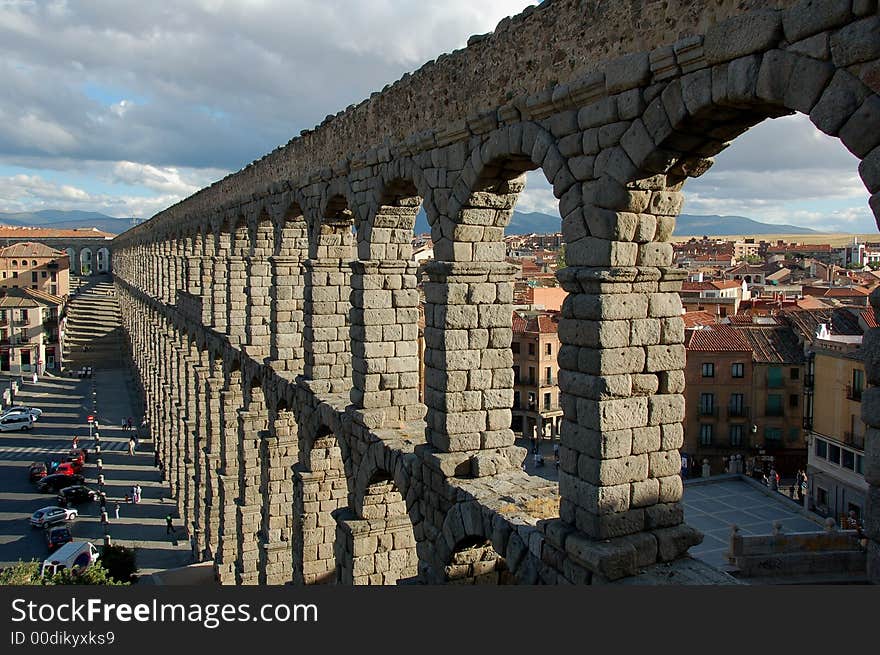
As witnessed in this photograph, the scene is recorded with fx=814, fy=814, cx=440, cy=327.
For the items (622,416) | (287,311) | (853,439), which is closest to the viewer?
(622,416)

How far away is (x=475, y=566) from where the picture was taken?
1073 centimetres

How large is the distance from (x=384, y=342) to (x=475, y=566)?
13.5ft

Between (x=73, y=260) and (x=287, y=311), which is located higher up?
(x=73, y=260)

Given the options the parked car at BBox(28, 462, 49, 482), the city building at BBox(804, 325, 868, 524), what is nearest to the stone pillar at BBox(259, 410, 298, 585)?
the city building at BBox(804, 325, 868, 524)

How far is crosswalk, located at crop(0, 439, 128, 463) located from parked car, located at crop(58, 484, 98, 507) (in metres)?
7.74

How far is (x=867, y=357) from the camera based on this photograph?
527 cm

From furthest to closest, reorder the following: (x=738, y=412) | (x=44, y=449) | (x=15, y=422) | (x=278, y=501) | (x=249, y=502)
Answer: (x=15, y=422)
(x=44, y=449)
(x=738, y=412)
(x=249, y=502)
(x=278, y=501)

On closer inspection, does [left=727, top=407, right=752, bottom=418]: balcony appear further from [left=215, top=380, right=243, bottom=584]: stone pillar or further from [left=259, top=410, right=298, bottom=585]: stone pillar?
[left=259, top=410, right=298, bottom=585]: stone pillar

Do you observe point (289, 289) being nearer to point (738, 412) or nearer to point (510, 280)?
point (510, 280)

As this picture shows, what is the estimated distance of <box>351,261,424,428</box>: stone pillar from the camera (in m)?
13.1

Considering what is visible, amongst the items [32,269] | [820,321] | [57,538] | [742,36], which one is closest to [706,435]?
[820,321]

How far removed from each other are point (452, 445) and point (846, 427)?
69.3ft

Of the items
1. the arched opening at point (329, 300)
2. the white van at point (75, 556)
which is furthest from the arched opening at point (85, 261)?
the arched opening at point (329, 300)

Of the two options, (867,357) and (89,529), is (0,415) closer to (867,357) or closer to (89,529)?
(89,529)
